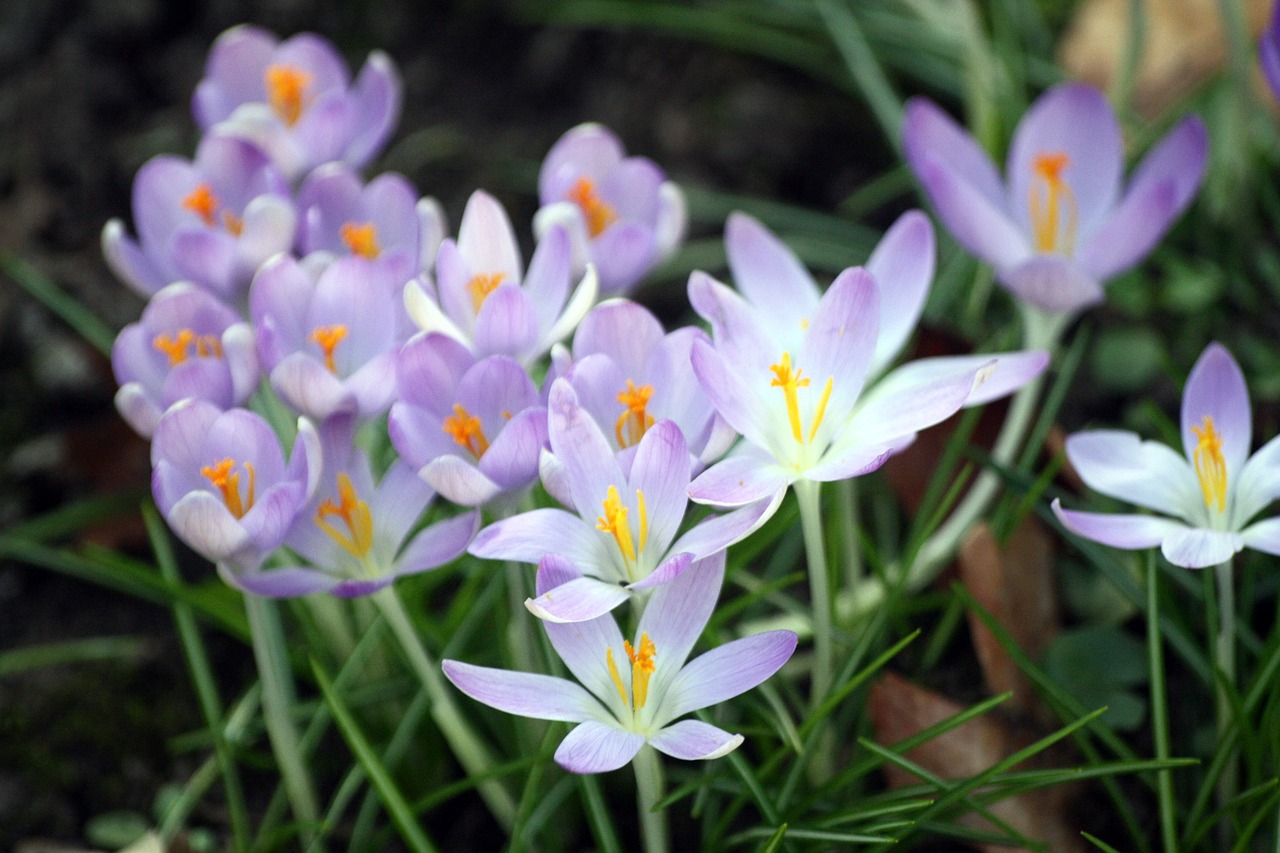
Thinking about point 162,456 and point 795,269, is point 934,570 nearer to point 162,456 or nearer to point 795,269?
point 795,269

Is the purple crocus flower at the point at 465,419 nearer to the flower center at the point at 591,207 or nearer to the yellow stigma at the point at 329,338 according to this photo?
the yellow stigma at the point at 329,338

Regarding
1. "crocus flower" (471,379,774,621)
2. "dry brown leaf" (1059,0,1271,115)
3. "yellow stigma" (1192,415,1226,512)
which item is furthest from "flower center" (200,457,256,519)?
"dry brown leaf" (1059,0,1271,115)

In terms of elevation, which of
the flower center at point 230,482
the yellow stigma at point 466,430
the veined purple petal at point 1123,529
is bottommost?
the veined purple petal at point 1123,529

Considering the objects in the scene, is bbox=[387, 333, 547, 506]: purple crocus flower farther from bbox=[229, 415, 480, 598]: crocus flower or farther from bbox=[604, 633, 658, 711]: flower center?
bbox=[604, 633, 658, 711]: flower center

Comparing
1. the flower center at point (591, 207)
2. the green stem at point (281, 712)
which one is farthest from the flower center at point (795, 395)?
the green stem at point (281, 712)

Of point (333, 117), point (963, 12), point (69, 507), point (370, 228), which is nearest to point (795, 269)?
point (370, 228)

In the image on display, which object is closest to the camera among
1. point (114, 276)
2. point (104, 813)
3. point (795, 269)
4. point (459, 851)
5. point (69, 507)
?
point (795, 269)

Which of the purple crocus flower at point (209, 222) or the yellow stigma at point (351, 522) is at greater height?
the purple crocus flower at point (209, 222)
